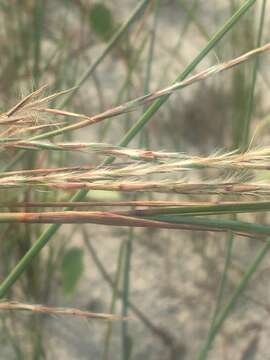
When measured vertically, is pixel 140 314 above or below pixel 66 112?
below

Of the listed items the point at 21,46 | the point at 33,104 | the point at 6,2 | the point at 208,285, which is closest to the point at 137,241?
the point at 208,285

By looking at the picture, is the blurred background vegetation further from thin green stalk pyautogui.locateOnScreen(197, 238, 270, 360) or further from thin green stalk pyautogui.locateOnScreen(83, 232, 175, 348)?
thin green stalk pyautogui.locateOnScreen(197, 238, 270, 360)

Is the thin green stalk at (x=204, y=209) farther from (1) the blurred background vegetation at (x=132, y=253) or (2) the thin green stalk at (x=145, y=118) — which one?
(1) the blurred background vegetation at (x=132, y=253)

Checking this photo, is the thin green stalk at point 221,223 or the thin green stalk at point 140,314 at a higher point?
the thin green stalk at point 221,223

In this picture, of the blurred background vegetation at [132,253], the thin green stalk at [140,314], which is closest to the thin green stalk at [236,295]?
the blurred background vegetation at [132,253]

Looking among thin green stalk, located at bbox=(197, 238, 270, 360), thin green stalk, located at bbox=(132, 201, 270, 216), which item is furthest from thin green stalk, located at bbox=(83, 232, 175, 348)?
thin green stalk, located at bbox=(132, 201, 270, 216)

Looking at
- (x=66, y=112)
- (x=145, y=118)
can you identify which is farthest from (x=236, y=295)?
(x=66, y=112)

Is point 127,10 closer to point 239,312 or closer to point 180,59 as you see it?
point 180,59

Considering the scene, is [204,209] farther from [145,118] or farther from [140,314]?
[140,314]
